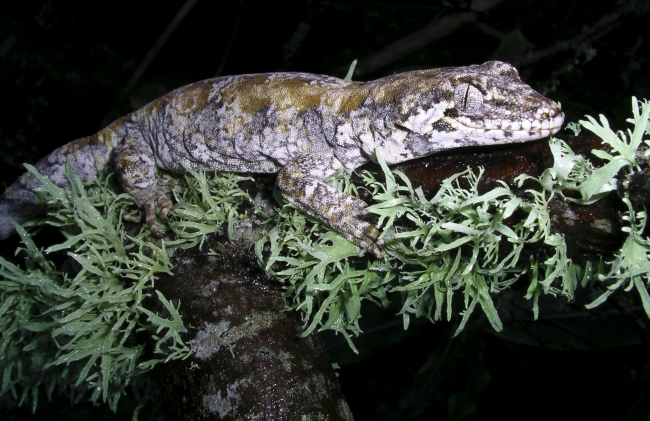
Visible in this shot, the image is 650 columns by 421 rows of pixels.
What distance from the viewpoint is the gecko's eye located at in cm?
191

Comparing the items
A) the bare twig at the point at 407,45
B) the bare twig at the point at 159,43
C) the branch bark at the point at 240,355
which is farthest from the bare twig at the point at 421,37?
the branch bark at the point at 240,355

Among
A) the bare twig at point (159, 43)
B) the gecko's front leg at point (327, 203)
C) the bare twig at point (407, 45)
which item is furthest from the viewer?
the bare twig at point (159, 43)

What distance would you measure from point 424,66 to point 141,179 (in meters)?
3.62

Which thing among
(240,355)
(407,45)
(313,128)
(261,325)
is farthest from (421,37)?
(240,355)

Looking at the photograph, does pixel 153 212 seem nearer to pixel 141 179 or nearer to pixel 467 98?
pixel 141 179

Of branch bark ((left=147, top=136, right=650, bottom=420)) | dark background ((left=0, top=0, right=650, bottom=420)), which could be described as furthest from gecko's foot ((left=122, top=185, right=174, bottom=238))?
dark background ((left=0, top=0, right=650, bottom=420))

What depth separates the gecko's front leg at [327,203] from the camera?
→ 1825mm

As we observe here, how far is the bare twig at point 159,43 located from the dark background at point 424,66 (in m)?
0.08

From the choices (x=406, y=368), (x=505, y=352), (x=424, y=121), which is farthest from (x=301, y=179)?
(x=505, y=352)

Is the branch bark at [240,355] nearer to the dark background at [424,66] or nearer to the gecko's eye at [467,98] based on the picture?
the gecko's eye at [467,98]

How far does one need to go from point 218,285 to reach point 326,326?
528 millimetres

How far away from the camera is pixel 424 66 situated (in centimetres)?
495

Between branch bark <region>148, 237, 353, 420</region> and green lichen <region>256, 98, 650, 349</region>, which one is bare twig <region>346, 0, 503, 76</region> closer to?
green lichen <region>256, 98, 650, 349</region>

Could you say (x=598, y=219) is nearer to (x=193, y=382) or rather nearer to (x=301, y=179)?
(x=301, y=179)
